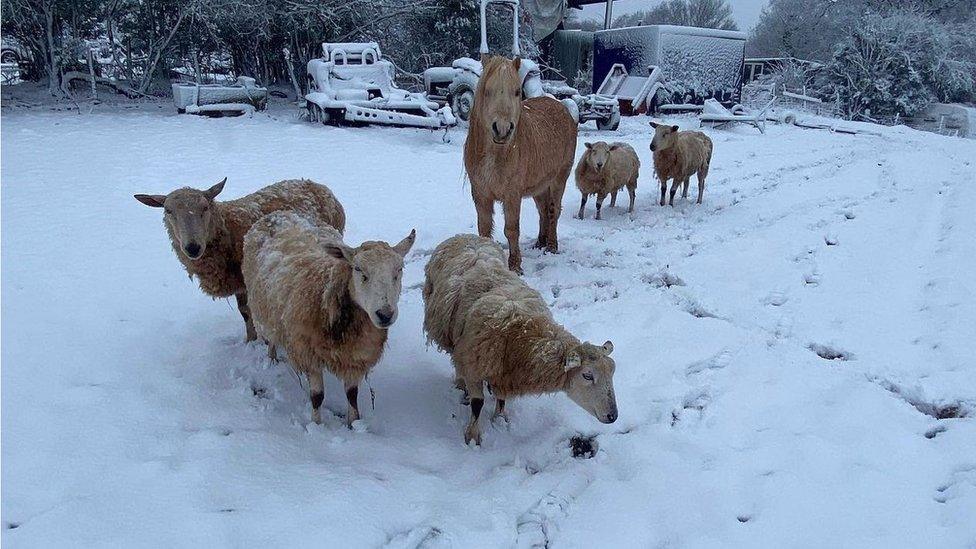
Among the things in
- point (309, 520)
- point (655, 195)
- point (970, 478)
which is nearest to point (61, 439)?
point (309, 520)

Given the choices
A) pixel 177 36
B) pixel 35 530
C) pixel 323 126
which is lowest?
pixel 35 530

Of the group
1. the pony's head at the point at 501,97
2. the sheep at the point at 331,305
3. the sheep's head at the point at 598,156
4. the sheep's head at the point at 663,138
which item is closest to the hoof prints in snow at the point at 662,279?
the pony's head at the point at 501,97

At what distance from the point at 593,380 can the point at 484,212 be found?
9.90 ft

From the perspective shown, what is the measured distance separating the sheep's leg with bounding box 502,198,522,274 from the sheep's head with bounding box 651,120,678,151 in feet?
14.4

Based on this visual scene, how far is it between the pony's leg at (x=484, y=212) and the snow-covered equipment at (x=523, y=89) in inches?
307

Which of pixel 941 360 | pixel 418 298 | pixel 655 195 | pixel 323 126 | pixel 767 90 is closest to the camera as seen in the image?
pixel 941 360

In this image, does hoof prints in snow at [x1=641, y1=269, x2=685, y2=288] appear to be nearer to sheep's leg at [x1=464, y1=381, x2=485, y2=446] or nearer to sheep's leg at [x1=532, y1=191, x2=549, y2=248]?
sheep's leg at [x1=532, y1=191, x2=549, y2=248]

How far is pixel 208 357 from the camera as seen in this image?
4.12m

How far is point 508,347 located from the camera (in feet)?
11.3

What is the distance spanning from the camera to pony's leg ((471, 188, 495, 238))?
→ 230 inches

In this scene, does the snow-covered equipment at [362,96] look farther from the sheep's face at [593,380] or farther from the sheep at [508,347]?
the sheep's face at [593,380]

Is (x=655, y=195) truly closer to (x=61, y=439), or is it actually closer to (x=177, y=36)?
(x=61, y=439)

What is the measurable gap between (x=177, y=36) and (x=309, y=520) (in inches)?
696

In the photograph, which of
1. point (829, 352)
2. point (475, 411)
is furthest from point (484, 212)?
point (829, 352)
